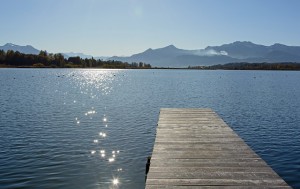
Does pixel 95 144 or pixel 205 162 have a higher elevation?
pixel 205 162

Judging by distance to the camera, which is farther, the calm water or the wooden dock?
the calm water

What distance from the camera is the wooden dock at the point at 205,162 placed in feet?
37.4

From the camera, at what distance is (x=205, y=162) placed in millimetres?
13906

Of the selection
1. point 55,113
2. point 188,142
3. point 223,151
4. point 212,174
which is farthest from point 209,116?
point 55,113

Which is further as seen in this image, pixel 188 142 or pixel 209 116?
pixel 209 116

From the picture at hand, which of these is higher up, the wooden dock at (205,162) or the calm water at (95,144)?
the wooden dock at (205,162)

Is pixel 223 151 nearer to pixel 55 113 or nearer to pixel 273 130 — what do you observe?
pixel 273 130

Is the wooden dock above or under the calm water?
above

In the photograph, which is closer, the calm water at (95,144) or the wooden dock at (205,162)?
the wooden dock at (205,162)

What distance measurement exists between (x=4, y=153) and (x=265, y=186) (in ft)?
57.2

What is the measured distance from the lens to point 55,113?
3859cm

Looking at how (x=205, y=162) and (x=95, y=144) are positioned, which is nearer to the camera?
(x=205, y=162)

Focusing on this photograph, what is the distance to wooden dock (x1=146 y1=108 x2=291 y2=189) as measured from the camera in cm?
1141

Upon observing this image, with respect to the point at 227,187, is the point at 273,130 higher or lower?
lower
